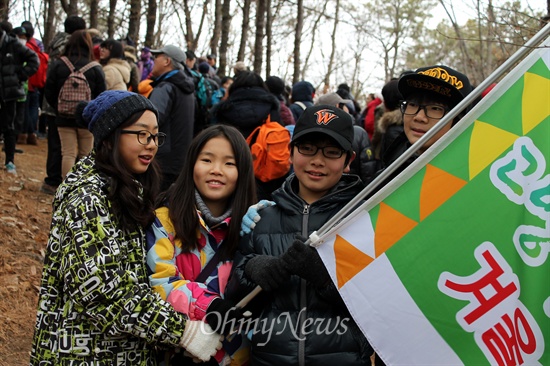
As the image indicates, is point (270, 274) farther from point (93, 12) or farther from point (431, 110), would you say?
point (93, 12)

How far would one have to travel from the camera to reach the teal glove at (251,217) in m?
2.91

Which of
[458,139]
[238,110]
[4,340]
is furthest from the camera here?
[238,110]

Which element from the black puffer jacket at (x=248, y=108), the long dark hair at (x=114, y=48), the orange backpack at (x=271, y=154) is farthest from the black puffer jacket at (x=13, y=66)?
the orange backpack at (x=271, y=154)

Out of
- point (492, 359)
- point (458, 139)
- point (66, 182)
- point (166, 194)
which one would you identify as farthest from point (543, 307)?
point (66, 182)

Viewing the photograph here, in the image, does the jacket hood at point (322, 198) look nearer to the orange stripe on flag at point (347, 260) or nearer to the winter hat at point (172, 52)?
the orange stripe on flag at point (347, 260)

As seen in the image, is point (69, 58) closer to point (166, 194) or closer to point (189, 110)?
point (189, 110)

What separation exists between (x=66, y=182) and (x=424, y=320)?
1.64m

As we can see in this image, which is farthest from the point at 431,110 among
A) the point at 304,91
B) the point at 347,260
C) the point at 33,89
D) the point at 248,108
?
the point at 33,89

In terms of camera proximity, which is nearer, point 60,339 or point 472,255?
point 472,255

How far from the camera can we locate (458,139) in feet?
8.24

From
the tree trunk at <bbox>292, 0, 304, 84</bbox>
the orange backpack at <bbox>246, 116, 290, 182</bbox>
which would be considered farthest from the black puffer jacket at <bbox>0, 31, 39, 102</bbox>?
the tree trunk at <bbox>292, 0, 304, 84</bbox>

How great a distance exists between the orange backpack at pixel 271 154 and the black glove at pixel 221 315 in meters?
3.44

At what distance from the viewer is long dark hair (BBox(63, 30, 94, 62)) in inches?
300

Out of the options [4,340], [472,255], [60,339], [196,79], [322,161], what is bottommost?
[4,340]
